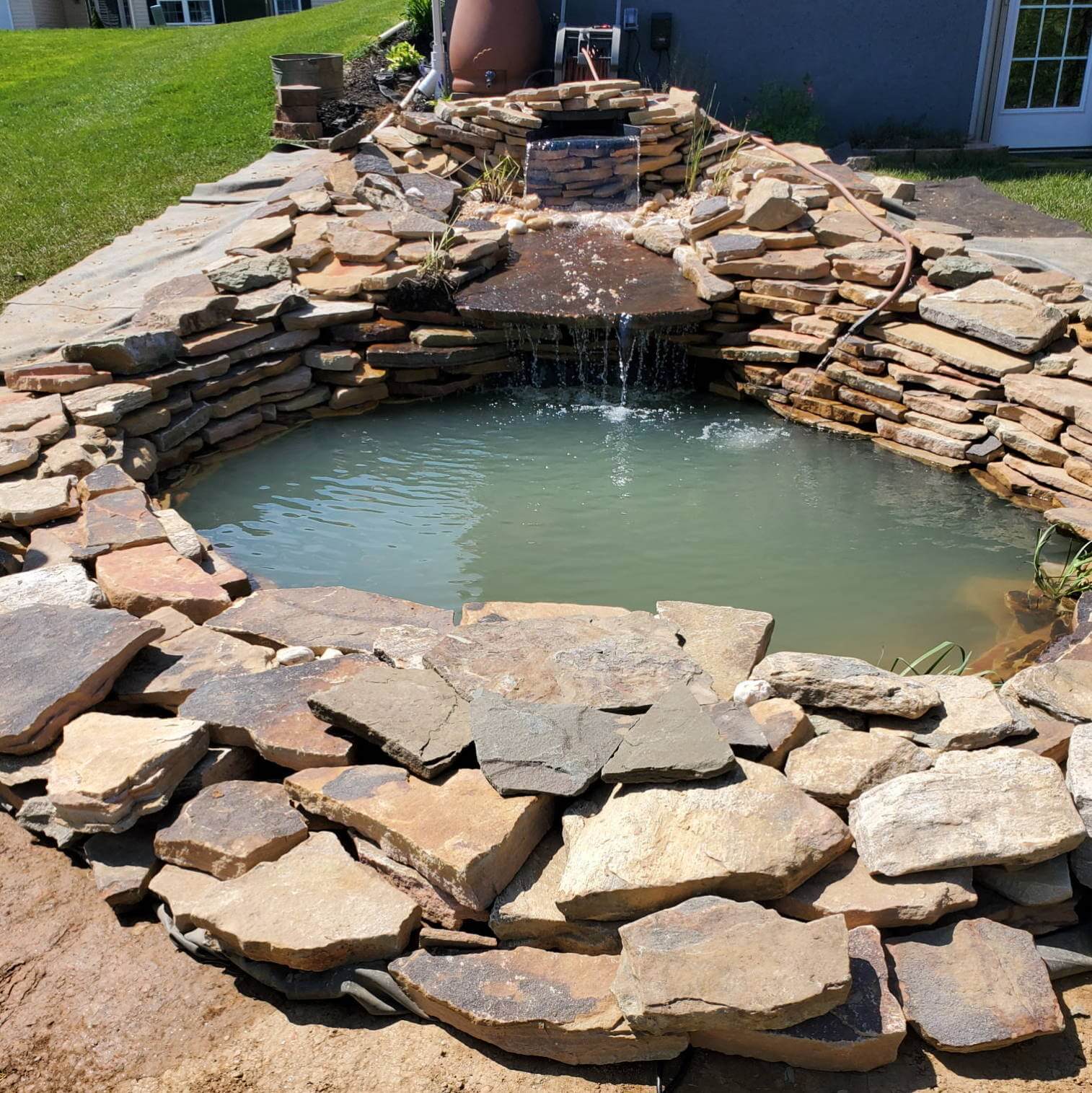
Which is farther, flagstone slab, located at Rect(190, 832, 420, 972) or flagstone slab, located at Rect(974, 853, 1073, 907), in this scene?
flagstone slab, located at Rect(974, 853, 1073, 907)

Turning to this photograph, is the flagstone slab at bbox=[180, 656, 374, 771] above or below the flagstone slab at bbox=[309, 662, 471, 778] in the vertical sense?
below

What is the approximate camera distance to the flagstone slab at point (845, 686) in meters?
2.85

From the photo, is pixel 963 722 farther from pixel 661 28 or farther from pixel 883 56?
pixel 883 56

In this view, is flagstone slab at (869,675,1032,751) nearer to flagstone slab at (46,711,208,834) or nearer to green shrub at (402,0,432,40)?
flagstone slab at (46,711,208,834)

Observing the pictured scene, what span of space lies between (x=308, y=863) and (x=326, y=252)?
5240mm

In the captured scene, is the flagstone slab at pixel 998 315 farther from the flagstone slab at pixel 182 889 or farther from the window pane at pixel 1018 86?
the window pane at pixel 1018 86

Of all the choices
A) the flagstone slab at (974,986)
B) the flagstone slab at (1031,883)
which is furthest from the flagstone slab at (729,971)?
the flagstone slab at (1031,883)

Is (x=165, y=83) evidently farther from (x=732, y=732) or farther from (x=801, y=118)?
(x=732, y=732)

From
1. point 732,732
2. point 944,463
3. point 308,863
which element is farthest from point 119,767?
point 944,463

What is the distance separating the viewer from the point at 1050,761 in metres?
2.60

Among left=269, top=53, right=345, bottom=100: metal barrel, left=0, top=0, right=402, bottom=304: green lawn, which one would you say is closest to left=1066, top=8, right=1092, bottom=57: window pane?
left=269, top=53, right=345, bottom=100: metal barrel

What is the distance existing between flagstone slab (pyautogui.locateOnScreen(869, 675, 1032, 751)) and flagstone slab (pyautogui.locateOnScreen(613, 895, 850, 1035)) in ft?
2.51

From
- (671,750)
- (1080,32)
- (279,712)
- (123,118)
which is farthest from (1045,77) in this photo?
(279,712)

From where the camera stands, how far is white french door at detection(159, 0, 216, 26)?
23.3 metres
